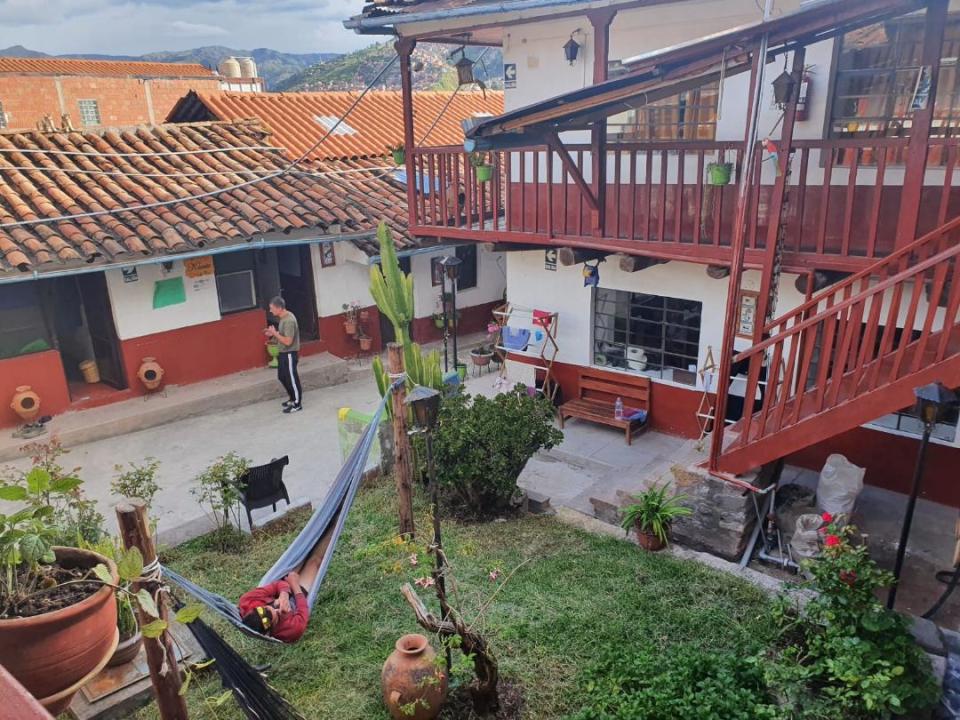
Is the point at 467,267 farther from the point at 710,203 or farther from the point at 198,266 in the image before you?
the point at 710,203

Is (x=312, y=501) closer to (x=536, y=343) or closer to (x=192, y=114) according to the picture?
(x=536, y=343)

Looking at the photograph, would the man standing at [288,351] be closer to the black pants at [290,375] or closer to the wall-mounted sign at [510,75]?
the black pants at [290,375]

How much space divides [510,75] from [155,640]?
8.09 m

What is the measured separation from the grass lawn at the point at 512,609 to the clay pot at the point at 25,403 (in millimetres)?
4469

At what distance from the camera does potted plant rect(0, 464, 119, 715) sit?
2.99 m

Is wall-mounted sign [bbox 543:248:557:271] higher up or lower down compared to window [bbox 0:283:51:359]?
higher up

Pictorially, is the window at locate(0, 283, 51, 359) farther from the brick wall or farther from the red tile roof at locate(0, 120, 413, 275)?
the brick wall

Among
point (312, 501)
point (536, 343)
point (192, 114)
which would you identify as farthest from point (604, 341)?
point (192, 114)

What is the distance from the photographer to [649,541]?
605 centimetres

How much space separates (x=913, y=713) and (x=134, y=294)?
10.2 m

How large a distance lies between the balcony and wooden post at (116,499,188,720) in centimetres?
506

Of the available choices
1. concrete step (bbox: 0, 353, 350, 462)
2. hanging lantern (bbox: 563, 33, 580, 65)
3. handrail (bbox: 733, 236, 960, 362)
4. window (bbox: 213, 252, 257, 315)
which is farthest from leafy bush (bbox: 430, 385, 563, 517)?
window (bbox: 213, 252, 257, 315)

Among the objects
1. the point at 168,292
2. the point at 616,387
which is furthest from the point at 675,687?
the point at 168,292

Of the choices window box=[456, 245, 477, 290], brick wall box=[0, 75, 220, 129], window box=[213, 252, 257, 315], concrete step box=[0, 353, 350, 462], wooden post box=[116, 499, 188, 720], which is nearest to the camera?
wooden post box=[116, 499, 188, 720]
